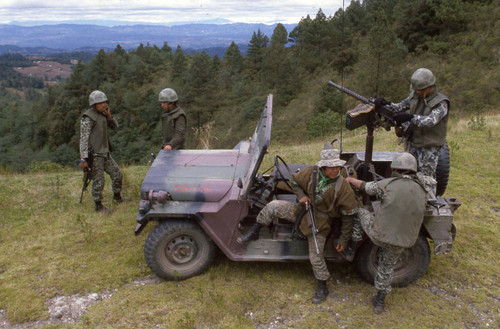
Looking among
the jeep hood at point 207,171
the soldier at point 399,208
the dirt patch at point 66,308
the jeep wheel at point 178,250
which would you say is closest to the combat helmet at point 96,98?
the jeep hood at point 207,171

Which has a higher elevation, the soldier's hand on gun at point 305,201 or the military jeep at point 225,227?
the soldier's hand on gun at point 305,201

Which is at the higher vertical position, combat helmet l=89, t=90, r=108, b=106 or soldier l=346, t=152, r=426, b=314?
combat helmet l=89, t=90, r=108, b=106

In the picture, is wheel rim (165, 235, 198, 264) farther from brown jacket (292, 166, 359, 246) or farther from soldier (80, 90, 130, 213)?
soldier (80, 90, 130, 213)

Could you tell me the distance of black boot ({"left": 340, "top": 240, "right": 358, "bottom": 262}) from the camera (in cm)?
404

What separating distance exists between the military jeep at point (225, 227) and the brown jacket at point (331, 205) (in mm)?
175

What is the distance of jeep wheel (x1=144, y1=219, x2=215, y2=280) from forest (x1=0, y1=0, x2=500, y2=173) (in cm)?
520

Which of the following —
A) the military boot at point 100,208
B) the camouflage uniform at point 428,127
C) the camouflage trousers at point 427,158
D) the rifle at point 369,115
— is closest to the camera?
the camouflage uniform at point 428,127

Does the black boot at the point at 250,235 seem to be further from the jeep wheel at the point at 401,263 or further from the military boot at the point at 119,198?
the military boot at the point at 119,198

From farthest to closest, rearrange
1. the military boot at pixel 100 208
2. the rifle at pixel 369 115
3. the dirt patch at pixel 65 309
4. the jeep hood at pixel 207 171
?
the military boot at pixel 100 208 < the rifle at pixel 369 115 < the jeep hood at pixel 207 171 < the dirt patch at pixel 65 309

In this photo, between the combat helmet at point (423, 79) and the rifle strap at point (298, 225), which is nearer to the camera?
the rifle strap at point (298, 225)

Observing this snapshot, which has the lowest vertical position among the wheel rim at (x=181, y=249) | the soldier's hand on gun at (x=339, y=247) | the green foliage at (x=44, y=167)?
the green foliage at (x=44, y=167)

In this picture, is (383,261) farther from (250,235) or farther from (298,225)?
(250,235)

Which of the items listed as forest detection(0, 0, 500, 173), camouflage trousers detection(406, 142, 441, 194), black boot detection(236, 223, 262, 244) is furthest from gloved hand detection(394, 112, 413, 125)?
forest detection(0, 0, 500, 173)

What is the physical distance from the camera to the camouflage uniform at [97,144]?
5.71 meters
